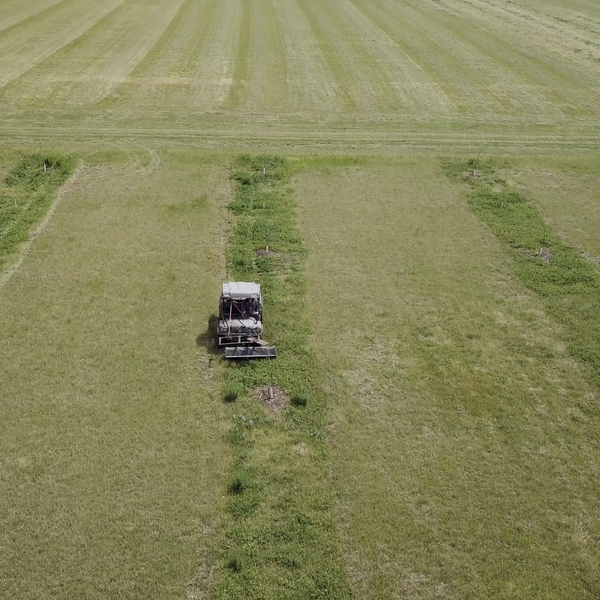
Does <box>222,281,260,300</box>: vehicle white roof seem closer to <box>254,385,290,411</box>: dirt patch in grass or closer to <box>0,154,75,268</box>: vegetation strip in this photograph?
<box>254,385,290,411</box>: dirt patch in grass

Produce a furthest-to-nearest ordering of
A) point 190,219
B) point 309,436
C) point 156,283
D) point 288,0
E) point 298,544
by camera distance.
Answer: point 288,0
point 190,219
point 156,283
point 309,436
point 298,544

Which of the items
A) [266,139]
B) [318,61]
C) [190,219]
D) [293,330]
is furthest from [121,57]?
[293,330]

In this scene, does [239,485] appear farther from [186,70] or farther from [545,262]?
[186,70]

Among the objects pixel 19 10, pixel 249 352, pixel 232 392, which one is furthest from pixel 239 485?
pixel 19 10

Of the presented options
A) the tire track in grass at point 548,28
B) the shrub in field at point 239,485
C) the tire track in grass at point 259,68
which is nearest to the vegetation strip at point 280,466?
the shrub in field at point 239,485

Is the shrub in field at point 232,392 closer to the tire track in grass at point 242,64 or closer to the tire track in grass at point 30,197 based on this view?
the tire track in grass at point 30,197

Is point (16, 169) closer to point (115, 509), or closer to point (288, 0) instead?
point (115, 509)

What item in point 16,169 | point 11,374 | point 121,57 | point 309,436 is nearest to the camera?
point 309,436
